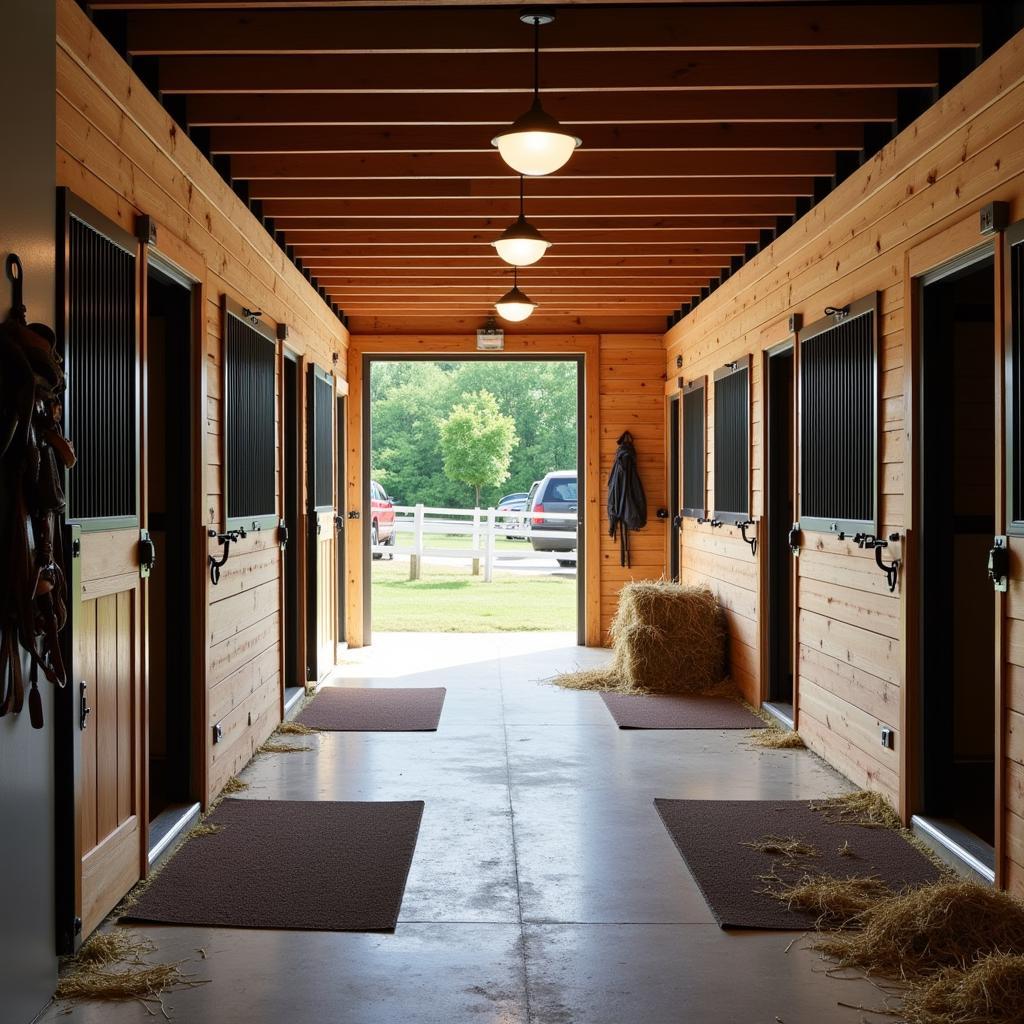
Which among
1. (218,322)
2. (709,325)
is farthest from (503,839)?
(709,325)

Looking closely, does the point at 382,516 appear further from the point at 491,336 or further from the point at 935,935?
the point at 935,935

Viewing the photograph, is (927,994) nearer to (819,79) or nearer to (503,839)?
(503,839)

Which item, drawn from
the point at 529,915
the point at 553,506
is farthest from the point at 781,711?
the point at 553,506

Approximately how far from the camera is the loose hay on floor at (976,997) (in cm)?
266

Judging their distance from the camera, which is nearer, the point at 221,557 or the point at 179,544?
the point at 179,544

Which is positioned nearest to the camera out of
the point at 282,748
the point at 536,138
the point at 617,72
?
the point at 536,138

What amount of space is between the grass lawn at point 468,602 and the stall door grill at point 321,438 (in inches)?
111

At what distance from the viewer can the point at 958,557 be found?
5.11 m

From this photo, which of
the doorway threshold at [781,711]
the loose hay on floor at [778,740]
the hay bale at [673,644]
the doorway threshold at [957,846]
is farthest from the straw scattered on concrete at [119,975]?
the hay bale at [673,644]

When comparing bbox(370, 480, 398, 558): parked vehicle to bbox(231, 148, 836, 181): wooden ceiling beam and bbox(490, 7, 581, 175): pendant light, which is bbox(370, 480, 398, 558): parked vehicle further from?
bbox(490, 7, 581, 175): pendant light

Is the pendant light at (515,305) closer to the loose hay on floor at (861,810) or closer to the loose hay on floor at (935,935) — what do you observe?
the loose hay on floor at (861,810)

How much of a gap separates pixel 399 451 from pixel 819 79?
2522cm

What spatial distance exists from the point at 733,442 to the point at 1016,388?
12.6ft

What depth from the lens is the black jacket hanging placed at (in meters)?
Result: 9.23
